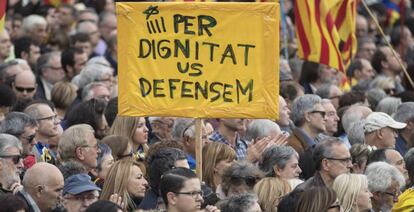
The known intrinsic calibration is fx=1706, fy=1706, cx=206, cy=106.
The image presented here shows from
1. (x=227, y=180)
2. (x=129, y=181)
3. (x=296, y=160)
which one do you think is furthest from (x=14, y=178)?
(x=296, y=160)

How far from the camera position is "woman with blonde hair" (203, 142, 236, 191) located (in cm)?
1455

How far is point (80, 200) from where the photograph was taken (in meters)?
12.5

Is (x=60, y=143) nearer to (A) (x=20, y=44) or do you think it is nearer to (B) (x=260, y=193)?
(B) (x=260, y=193)

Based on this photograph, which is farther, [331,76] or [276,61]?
[331,76]

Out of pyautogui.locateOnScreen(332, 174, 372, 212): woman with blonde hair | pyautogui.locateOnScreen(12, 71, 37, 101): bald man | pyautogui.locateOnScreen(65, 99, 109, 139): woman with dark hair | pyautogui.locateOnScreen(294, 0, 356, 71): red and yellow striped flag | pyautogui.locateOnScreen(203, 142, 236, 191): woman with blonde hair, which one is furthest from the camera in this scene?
pyautogui.locateOnScreen(294, 0, 356, 71): red and yellow striped flag

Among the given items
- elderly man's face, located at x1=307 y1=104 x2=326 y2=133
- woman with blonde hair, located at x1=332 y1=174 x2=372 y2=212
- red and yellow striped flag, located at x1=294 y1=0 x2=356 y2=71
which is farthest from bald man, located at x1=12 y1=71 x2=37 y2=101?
woman with blonde hair, located at x1=332 y1=174 x2=372 y2=212

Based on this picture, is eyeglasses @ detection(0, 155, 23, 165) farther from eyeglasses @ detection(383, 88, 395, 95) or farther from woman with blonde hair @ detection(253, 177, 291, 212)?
eyeglasses @ detection(383, 88, 395, 95)

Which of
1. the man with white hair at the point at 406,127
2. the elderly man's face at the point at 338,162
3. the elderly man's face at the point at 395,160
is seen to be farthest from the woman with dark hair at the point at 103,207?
the man with white hair at the point at 406,127

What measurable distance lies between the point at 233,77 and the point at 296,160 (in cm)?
118

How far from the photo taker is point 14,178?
42.8 ft

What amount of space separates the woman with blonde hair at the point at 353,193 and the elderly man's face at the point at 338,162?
2.91 feet

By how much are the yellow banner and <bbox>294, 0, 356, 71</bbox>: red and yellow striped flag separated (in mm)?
5228

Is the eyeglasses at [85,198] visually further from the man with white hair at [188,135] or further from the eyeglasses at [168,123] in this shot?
the eyeglasses at [168,123]

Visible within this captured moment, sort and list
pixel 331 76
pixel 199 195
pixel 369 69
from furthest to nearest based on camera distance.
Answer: pixel 369 69 → pixel 331 76 → pixel 199 195
